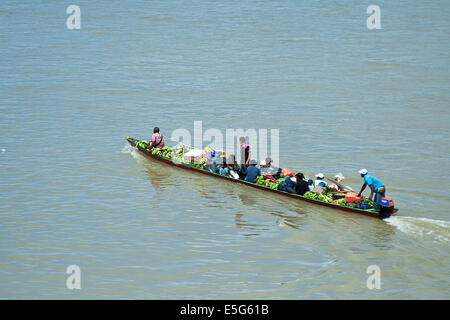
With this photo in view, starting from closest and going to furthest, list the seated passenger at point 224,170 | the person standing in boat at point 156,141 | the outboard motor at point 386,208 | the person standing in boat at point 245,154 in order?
the outboard motor at point 386,208 < the person standing in boat at point 245,154 < the seated passenger at point 224,170 < the person standing in boat at point 156,141

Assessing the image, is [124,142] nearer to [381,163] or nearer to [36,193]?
[36,193]

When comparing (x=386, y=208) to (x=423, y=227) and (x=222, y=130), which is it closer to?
(x=423, y=227)

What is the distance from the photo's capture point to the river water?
635 inches

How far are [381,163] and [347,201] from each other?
634 centimetres

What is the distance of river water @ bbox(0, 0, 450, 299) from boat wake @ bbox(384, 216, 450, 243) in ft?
0.22

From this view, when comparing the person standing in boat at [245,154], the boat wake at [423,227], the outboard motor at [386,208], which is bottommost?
the boat wake at [423,227]

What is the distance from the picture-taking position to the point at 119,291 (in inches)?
597

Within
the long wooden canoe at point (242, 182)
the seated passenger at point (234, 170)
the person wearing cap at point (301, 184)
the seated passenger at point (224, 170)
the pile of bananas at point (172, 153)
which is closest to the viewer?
the long wooden canoe at point (242, 182)

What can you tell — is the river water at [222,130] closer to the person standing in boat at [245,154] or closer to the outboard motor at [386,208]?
the outboard motor at [386,208]

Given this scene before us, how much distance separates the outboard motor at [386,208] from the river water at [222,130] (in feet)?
1.14

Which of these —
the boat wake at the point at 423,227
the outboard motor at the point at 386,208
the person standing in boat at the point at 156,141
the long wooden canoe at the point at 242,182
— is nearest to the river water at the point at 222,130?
the boat wake at the point at 423,227

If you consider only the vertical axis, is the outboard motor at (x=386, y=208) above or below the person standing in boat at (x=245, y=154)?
below

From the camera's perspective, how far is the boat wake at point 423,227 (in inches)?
695

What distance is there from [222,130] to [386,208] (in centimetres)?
1332
